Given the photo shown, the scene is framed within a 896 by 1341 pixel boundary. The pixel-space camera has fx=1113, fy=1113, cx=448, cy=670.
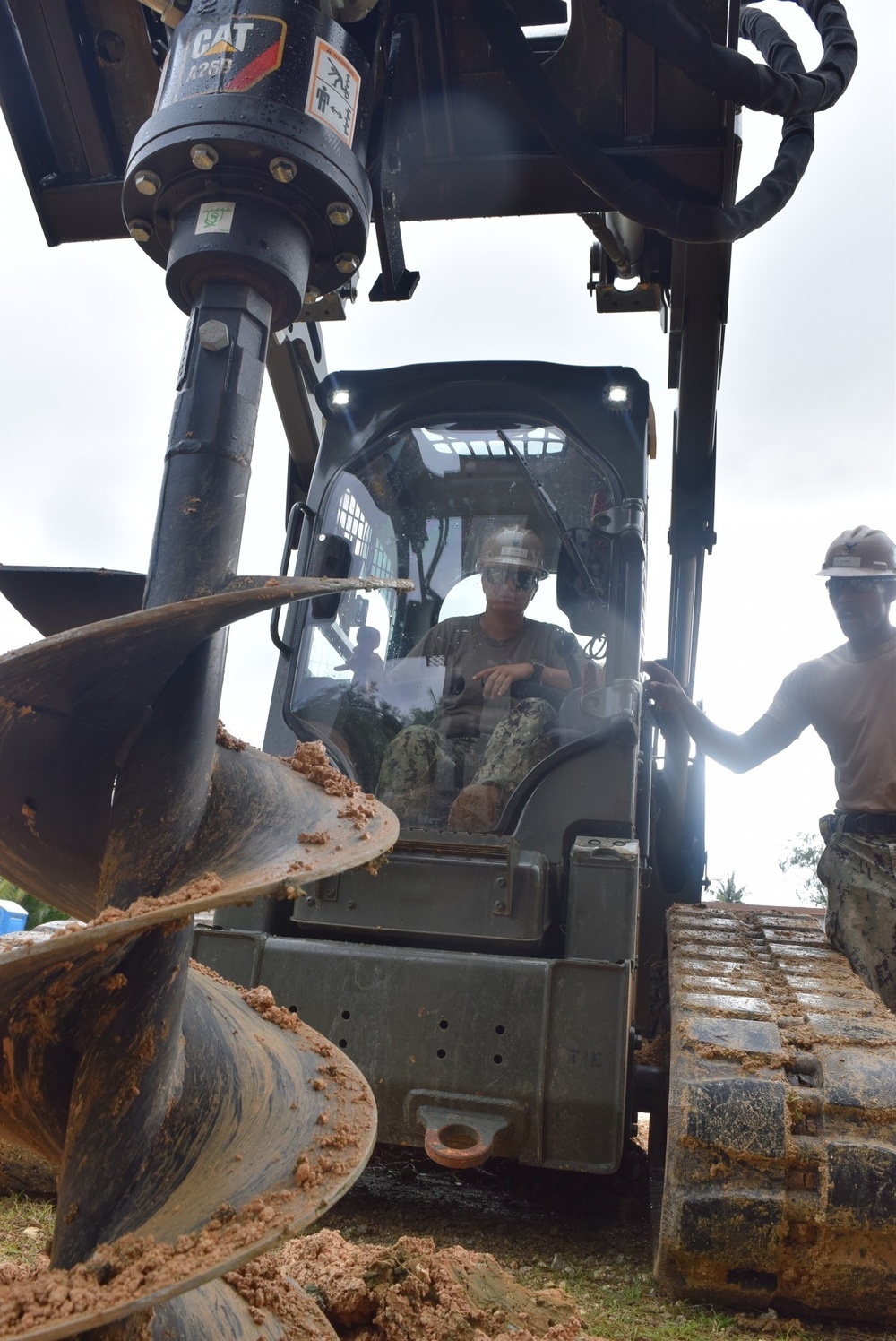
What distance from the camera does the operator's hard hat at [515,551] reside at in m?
4.11

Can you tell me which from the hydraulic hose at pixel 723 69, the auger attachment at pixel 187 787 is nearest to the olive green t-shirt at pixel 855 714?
the hydraulic hose at pixel 723 69

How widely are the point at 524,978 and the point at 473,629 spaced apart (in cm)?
136

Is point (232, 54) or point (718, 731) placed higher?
point (232, 54)

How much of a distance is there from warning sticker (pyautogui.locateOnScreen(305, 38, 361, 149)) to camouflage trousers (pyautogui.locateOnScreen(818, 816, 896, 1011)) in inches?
121

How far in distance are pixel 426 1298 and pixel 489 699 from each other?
6.77 ft

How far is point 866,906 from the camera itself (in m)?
3.90

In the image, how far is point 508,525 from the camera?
4.23 meters

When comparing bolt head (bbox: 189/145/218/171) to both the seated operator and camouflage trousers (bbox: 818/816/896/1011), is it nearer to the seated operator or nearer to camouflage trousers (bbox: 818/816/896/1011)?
the seated operator

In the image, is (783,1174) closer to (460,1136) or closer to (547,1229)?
(460,1136)

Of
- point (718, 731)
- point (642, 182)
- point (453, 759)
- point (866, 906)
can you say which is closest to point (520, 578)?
point (453, 759)

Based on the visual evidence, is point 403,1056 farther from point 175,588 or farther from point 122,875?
point 175,588

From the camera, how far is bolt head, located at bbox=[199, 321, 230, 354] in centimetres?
160

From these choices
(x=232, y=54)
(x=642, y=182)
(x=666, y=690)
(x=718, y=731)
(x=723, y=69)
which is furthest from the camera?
(x=718, y=731)

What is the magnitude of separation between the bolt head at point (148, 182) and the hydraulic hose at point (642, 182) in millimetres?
914
